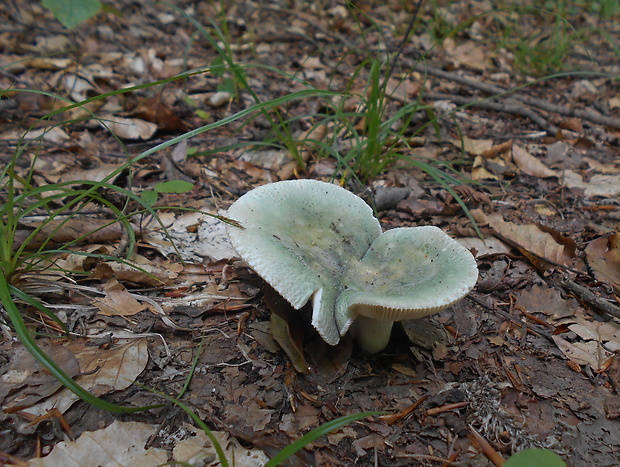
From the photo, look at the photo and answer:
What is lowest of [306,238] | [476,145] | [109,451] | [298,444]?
[109,451]

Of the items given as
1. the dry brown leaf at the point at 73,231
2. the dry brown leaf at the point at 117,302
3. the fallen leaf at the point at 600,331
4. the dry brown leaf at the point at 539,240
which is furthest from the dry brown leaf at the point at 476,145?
the dry brown leaf at the point at 117,302

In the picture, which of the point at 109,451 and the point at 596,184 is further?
the point at 596,184

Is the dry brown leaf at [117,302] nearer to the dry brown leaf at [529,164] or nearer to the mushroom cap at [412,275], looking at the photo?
the mushroom cap at [412,275]

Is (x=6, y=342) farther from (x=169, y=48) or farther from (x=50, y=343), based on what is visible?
(x=169, y=48)

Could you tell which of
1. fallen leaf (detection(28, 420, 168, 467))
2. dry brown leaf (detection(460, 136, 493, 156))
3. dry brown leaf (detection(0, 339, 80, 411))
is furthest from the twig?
dry brown leaf (detection(0, 339, 80, 411))

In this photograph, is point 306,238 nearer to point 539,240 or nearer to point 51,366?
point 51,366

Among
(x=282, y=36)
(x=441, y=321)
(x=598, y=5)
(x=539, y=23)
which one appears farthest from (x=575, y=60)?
(x=441, y=321)

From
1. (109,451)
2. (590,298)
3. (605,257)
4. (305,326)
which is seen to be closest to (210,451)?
(109,451)
